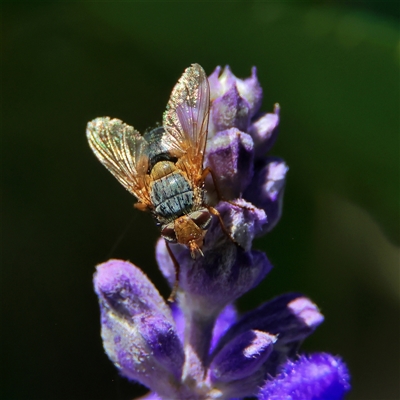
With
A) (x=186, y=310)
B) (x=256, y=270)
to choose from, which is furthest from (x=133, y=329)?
(x=256, y=270)

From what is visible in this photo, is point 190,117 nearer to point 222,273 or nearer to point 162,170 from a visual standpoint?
point 162,170

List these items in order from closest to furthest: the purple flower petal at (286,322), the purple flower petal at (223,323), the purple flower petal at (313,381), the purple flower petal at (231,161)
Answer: the purple flower petal at (313,381)
the purple flower petal at (231,161)
the purple flower petal at (286,322)
the purple flower petal at (223,323)

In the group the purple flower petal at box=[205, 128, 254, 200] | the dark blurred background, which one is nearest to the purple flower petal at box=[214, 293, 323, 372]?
the purple flower petal at box=[205, 128, 254, 200]

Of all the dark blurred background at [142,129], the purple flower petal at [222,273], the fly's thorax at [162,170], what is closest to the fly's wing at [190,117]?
the fly's thorax at [162,170]

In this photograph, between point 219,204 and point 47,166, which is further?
point 47,166

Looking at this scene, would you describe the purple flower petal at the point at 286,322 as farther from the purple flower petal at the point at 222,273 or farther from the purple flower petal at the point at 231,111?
the purple flower petal at the point at 231,111

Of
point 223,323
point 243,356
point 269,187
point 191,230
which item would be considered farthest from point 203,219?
point 223,323

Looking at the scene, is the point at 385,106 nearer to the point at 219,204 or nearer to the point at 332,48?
the point at 332,48
